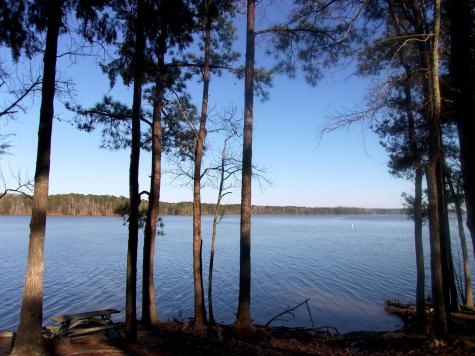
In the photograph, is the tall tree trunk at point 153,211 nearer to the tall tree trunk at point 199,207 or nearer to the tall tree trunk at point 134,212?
the tall tree trunk at point 199,207

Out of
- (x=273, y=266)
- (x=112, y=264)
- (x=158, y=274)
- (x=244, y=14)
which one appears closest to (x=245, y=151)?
(x=244, y=14)

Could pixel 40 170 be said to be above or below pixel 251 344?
above

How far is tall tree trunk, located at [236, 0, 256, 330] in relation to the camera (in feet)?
28.9

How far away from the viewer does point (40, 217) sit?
258 inches

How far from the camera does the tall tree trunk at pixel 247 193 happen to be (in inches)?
347

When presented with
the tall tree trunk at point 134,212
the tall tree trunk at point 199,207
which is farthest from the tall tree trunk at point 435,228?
the tall tree trunk at point 134,212

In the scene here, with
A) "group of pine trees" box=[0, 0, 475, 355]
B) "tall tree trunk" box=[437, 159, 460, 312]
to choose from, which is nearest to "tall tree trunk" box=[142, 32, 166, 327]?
"group of pine trees" box=[0, 0, 475, 355]

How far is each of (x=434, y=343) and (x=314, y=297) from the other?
10306mm

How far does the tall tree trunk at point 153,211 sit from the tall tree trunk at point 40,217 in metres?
2.87

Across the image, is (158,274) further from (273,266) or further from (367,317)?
(367,317)

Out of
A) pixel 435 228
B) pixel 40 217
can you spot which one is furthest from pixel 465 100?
pixel 40 217

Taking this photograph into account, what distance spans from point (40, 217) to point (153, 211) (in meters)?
3.80

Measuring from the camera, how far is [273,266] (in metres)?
25.2

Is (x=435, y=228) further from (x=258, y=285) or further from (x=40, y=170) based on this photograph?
(x=258, y=285)
